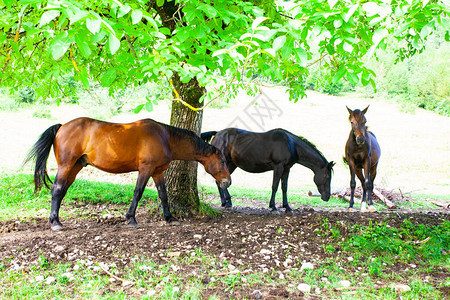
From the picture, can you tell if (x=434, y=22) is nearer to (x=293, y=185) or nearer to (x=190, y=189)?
(x=190, y=189)

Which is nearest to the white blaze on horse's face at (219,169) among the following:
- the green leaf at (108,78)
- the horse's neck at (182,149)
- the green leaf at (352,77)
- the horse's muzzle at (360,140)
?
the horse's neck at (182,149)

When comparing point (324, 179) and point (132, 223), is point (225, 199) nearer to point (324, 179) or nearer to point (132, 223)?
point (324, 179)

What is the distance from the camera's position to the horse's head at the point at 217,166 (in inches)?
254

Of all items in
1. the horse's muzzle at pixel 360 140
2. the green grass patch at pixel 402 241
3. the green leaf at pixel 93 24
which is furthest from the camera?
the horse's muzzle at pixel 360 140

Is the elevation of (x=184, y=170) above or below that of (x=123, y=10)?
below

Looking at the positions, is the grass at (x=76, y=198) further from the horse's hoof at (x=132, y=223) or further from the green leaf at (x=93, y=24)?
the green leaf at (x=93, y=24)

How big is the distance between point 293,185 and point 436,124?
67.7 feet

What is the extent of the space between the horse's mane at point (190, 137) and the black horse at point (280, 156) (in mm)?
1787

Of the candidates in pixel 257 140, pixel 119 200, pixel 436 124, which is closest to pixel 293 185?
pixel 257 140

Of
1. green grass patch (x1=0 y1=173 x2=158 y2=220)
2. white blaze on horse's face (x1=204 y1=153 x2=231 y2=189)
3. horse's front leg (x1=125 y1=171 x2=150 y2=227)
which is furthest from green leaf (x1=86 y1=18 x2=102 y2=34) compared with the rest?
green grass patch (x1=0 y1=173 x2=158 y2=220)

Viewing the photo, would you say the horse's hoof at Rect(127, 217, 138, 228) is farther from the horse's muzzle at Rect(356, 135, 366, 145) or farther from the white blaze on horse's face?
the horse's muzzle at Rect(356, 135, 366, 145)

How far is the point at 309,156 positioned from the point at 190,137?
274 centimetres

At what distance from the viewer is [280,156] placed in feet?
25.4

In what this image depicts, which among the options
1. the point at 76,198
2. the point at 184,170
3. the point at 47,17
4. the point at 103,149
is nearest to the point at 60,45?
the point at 47,17
